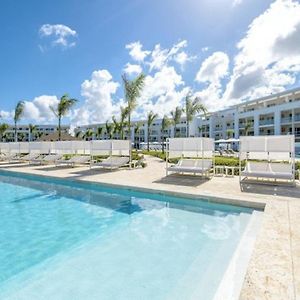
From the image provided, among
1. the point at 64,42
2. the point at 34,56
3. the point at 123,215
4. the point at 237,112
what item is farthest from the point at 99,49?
the point at 237,112

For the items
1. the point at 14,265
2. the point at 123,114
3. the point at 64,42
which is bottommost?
the point at 14,265

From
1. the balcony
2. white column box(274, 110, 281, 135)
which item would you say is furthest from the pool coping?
the balcony

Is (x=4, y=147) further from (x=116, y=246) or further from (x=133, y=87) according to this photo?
(x=116, y=246)

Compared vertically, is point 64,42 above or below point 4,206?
above

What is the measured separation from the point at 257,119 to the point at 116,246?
169 ft

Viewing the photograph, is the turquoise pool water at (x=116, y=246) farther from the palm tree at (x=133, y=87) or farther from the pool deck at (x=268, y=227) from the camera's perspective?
the palm tree at (x=133, y=87)

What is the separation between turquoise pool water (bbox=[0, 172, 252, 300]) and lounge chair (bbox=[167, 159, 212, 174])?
2777 mm

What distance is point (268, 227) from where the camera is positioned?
4879 mm

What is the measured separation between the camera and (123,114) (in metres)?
29.3

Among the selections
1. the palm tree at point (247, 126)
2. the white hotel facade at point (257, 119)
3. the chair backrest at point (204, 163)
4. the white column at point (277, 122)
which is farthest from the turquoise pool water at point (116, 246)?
the palm tree at point (247, 126)

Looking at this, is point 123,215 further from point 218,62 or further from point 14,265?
point 218,62

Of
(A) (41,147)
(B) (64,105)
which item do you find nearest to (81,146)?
(A) (41,147)

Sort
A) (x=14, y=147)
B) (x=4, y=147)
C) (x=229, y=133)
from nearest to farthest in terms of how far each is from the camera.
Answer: (x=14, y=147), (x=4, y=147), (x=229, y=133)

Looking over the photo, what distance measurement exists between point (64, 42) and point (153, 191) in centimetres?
1268
